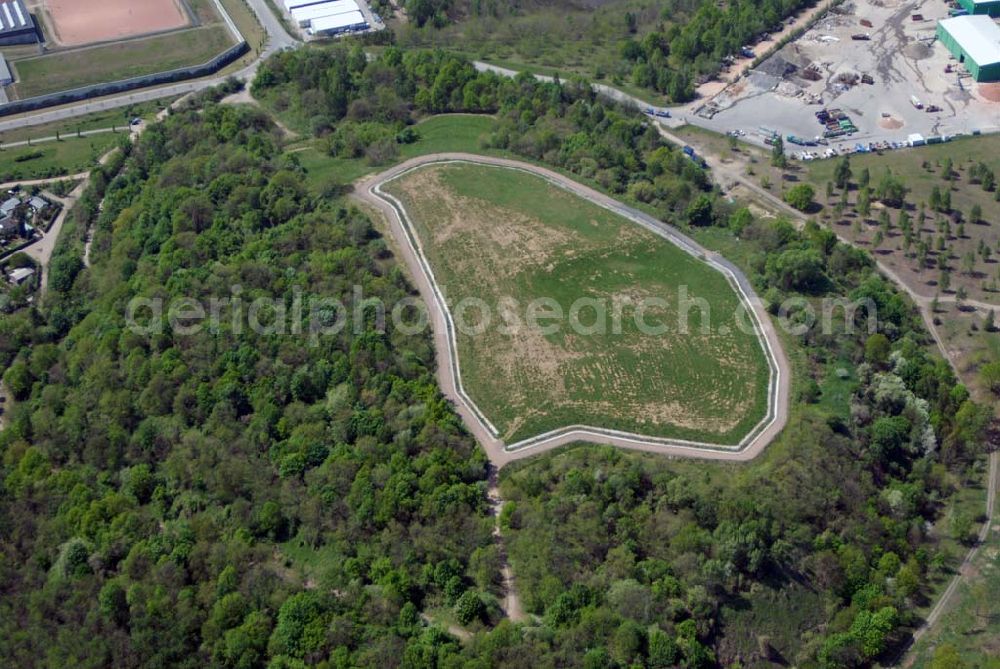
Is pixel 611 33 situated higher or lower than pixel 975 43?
higher

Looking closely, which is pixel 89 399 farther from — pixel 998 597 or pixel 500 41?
pixel 500 41

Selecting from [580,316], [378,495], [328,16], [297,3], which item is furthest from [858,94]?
[378,495]

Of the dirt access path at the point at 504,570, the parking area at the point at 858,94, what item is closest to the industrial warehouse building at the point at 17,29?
the parking area at the point at 858,94

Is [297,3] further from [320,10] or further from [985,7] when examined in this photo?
[985,7]

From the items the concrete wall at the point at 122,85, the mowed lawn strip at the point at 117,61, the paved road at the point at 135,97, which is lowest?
the paved road at the point at 135,97

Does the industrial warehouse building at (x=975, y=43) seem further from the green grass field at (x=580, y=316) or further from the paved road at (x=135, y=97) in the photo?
the paved road at (x=135, y=97)
